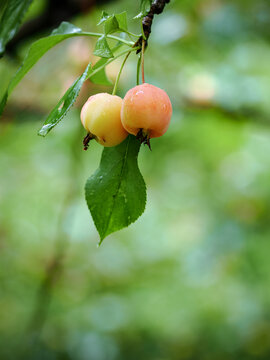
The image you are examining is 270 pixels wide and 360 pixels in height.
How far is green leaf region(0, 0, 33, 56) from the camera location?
0.49 metres

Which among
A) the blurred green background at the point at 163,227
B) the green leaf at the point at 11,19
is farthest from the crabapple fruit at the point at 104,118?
the blurred green background at the point at 163,227

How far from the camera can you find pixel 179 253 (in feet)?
9.20

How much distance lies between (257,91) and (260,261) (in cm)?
89

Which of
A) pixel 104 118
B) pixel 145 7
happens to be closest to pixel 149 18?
pixel 145 7

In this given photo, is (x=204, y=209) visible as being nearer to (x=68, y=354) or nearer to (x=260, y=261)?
(x=260, y=261)

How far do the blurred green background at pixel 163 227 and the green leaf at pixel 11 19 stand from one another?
1.22 m

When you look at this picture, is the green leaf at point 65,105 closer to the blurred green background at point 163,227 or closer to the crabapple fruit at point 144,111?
the crabapple fruit at point 144,111

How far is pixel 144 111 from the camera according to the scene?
1.48ft

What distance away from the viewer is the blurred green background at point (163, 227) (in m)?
1.84

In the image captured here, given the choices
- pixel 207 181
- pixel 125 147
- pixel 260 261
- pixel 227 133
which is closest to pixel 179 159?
pixel 207 181

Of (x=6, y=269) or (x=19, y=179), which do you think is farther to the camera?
(x=19, y=179)

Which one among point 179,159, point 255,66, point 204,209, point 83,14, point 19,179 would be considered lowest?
point 204,209

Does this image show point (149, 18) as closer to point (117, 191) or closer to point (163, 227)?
point (117, 191)

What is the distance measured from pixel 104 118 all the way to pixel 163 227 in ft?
8.46
